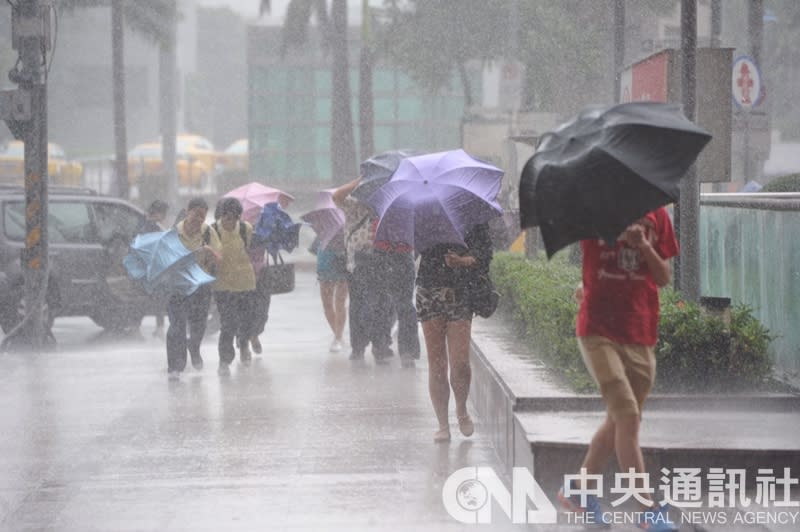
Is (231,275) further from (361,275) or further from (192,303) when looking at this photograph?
(361,275)

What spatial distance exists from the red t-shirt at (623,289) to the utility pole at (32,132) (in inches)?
400

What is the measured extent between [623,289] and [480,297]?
2477 mm

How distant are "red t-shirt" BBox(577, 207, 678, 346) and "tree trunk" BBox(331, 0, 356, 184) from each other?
28828mm

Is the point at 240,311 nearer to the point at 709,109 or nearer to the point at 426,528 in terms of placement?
the point at 709,109

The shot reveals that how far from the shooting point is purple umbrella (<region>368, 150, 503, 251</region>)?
28.1 ft

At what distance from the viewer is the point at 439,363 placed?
8.73 metres

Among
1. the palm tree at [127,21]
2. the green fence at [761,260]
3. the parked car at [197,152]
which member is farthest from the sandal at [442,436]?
the parked car at [197,152]

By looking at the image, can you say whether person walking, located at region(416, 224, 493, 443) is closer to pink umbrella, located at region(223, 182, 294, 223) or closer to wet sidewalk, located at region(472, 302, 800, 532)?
wet sidewalk, located at region(472, 302, 800, 532)

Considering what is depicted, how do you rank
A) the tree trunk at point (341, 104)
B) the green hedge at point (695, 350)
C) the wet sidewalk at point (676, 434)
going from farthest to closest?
the tree trunk at point (341, 104), the green hedge at point (695, 350), the wet sidewalk at point (676, 434)

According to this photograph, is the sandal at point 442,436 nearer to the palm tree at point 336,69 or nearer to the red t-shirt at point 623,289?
the red t-shirt at point 623,289

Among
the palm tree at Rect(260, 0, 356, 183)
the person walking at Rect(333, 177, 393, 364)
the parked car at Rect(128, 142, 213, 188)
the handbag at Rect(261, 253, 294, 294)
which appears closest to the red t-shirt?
the person walking at Rect(333, 177, 393, 364)

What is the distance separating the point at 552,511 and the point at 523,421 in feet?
2.87

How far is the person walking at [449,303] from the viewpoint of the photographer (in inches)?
336

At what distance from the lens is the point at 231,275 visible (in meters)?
12.7
